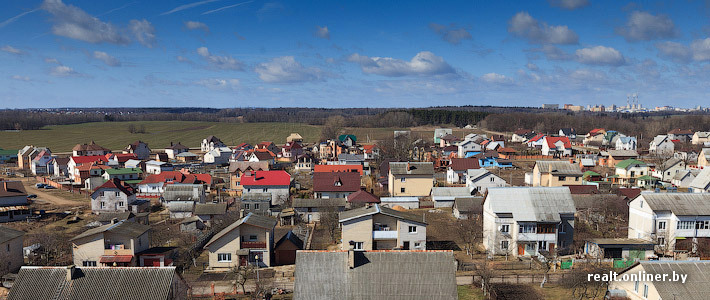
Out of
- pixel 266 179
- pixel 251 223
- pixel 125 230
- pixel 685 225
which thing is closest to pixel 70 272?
pixel 125 230

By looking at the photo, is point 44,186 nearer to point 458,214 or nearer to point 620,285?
point 458,214

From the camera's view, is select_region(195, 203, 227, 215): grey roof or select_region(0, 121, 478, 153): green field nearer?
select_region(195, 203, 227, 215): grey roof

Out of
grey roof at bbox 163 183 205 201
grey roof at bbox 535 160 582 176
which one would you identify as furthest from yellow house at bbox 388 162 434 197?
grey roof at bbox 163 183 205 201

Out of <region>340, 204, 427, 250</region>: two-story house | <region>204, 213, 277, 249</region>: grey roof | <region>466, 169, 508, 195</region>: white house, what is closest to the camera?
<region>204, 213, 277, 249</region>: grey roof

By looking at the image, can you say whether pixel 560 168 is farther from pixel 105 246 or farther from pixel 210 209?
pixel 105 246

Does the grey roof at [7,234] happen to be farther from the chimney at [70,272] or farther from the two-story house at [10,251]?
the chimney at [70,272]

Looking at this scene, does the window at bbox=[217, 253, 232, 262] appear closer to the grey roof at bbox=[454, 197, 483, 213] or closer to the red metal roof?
the red metal roof

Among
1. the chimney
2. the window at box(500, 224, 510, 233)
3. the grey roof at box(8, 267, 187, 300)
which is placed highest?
the chimney
